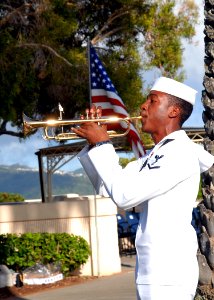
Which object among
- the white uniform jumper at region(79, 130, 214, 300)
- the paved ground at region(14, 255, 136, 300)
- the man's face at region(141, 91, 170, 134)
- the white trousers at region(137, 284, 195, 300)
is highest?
the man's face at region(141, 91, 170, 134)

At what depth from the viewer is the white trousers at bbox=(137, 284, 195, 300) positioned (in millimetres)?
3822

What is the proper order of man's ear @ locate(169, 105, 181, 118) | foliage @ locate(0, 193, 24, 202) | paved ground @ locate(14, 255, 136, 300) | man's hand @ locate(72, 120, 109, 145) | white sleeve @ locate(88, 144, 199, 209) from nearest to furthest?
1. white sleeve @ locate(88, 144, 199, 209)
2. man's hand @ locate(72, 120, 109, 145)
3. man's ear @ locate(169, 105, 181, 118)
4. paved ground @ locate(14, 255, 136, 300)
5. foliage @ locate(0, 193, 24, 202)

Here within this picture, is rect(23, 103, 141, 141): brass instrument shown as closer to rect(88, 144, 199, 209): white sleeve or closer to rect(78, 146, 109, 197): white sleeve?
rect(78, 146, 109, 197): white sleeve

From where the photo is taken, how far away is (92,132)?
4.00m

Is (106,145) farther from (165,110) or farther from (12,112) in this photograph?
(12,112)

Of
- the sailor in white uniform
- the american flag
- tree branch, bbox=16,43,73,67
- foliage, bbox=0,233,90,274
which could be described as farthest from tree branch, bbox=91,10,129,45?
the sailor in white uniform

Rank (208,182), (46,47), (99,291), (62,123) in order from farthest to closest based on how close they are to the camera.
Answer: (46,47) < (99,291) < (208,182) < (62,123)

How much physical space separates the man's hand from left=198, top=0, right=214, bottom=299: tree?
11.3 feet

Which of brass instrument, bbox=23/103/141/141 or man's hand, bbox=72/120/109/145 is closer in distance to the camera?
man's hand, bbox=72/120/109/145

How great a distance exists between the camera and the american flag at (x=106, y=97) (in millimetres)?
13469

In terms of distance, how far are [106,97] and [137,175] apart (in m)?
10.7

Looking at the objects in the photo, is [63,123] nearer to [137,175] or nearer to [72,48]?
[137,175]

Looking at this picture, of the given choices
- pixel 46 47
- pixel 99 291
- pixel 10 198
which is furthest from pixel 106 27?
pixel 10 198

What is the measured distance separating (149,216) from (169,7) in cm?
1833
